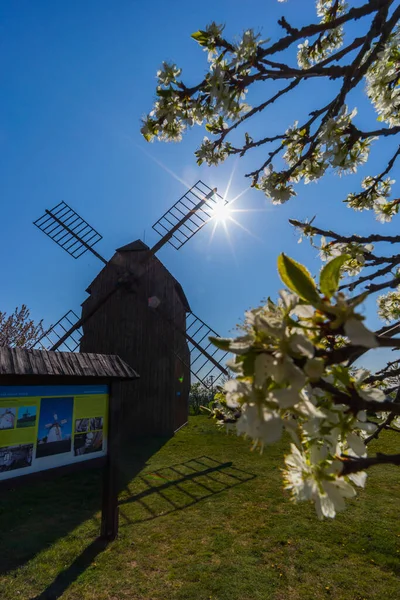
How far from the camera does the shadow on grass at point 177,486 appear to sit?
664 cm

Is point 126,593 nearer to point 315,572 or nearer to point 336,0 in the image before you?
point 315,572

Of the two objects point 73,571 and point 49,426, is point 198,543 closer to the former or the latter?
point 73,571

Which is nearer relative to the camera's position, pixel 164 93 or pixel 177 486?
pixel 164 93

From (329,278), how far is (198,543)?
18.8 feet

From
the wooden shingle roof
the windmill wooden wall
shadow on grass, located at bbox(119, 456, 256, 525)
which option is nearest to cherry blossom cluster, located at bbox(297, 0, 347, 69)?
the wooden shingle roof

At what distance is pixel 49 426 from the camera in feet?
15.0

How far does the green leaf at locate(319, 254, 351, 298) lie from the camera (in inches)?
28.8

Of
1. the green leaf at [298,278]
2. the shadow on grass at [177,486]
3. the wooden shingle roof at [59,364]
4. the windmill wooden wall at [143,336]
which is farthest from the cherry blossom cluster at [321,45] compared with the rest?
the windmill wooden wall at [143,336]

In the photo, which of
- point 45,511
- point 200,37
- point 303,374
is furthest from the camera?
point 45,511

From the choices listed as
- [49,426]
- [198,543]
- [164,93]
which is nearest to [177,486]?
[198,543]

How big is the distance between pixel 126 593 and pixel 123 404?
364 inches

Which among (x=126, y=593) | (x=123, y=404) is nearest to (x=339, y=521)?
(x=126, y=593)

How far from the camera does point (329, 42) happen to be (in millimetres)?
2988

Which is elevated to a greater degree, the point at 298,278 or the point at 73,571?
the point at 298,278
